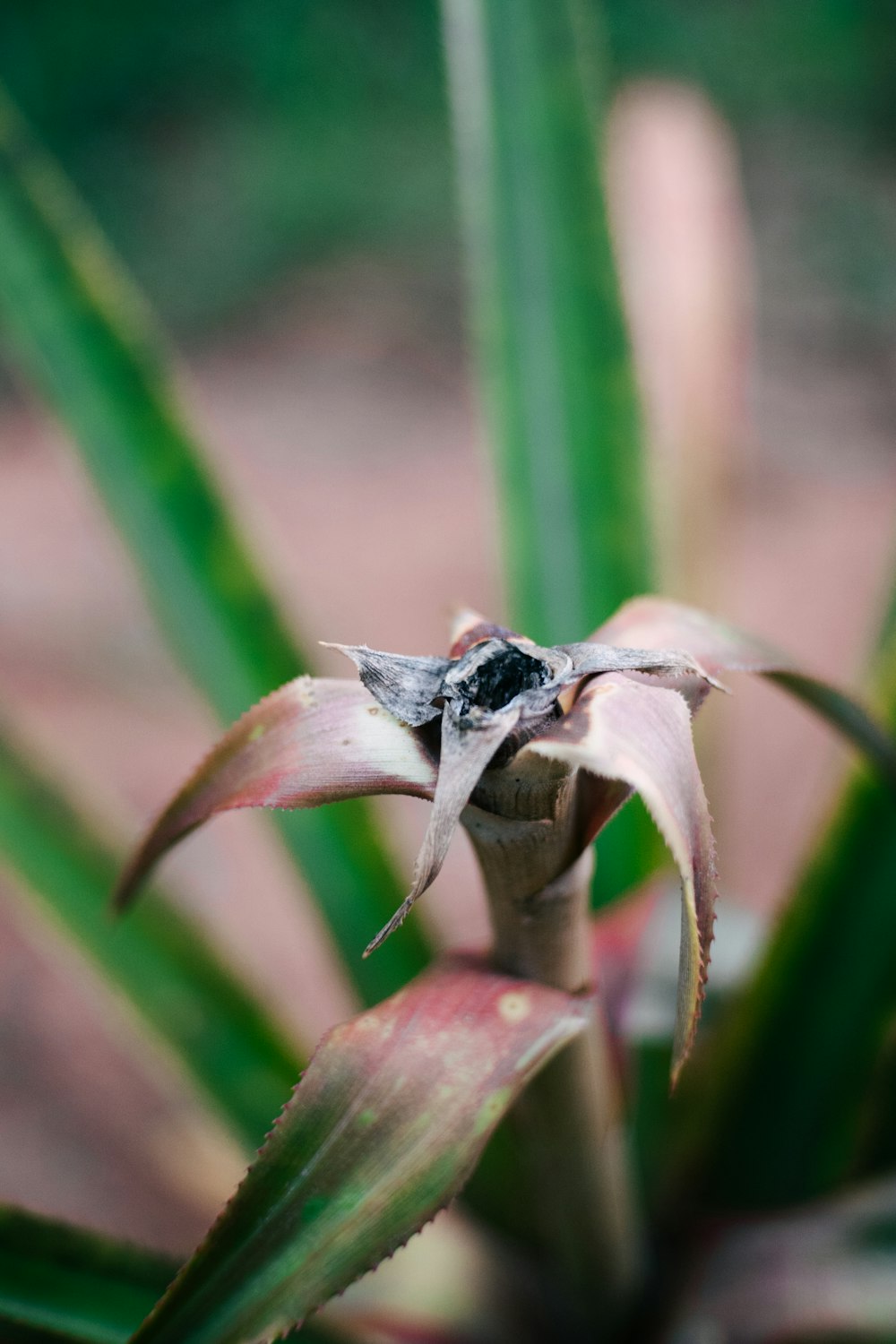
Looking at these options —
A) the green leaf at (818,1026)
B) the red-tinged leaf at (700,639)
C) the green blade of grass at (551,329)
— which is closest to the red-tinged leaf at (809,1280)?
A: the green leaf at (818,1026)

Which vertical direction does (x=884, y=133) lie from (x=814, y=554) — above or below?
above

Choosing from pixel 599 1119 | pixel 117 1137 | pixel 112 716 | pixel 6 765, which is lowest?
pixel 117 1137

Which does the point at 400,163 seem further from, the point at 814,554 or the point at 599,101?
the point at 599,101

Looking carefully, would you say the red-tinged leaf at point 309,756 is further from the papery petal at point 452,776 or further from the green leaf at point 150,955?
the green leaf at point 150,955

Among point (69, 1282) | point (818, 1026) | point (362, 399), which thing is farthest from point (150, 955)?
point (362, 399)

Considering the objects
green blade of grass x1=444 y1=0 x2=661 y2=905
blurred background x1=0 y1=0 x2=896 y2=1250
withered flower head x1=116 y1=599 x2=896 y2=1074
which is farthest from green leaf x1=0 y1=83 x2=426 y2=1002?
withered flower head x1=116 y1=599 x2=896 y2=1074

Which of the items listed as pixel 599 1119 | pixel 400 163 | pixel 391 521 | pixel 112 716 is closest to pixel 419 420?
pixel 391 521

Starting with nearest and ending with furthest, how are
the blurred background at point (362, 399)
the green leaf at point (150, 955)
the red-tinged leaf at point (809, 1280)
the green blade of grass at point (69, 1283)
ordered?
1. the green blade of grass at point (69, 1283)
2. the red-tinged leaf at point (809, 1280)
3. the green leaf at point (150, 955)
4. the blurred background at point (362, 399)
